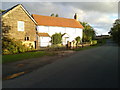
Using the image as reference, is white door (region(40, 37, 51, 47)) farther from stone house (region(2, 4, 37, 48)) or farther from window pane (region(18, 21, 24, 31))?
window pane (region(18, 21, 24, 31))

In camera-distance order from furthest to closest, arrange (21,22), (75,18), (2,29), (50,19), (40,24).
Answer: (75,18) → (50,19) → (40,24) → (21,22) → (2,29)

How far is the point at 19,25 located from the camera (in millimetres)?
22891

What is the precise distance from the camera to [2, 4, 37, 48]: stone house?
2153 centimetres

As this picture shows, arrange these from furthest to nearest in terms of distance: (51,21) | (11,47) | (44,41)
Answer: (51,21)
(44,41)
(11,47)

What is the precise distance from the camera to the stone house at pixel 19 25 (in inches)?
848

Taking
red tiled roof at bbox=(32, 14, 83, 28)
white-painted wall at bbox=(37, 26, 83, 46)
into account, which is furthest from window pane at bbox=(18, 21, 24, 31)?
red tiled roof at bbox=(32, 14, 83, 28)

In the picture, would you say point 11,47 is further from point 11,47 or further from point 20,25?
point 20,25

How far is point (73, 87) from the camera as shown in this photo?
5.05 metres

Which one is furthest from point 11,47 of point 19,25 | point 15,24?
point 19,25

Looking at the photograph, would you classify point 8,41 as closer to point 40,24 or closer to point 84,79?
point 84,79

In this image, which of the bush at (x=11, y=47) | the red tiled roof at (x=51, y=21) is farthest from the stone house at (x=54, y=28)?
the bush at (x=11, y=47)

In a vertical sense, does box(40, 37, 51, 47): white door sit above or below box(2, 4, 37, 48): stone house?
below

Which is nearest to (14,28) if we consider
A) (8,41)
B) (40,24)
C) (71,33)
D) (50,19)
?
(8,41)

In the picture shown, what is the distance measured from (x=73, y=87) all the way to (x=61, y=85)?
544 mm
